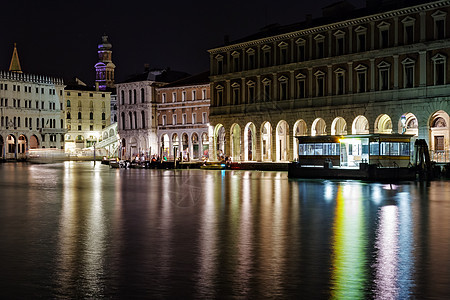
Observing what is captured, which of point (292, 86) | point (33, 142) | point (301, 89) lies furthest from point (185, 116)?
point (33, 142)

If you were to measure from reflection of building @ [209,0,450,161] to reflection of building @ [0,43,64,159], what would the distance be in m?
59.6

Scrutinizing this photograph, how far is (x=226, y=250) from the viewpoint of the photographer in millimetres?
11523

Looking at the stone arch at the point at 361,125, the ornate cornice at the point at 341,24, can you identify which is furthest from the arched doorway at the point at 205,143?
the stone arch at the point at 361,125

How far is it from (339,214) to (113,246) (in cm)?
790

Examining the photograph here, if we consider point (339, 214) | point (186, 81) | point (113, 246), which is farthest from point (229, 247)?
point (186, 81)

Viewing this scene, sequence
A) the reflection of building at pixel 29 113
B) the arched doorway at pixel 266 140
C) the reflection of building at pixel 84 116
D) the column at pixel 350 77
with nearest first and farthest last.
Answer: the column at pixel 350 77 → the arched doorway at pixel 266 140 → the reflection of building at pixel 29 113 → the reflection of building at pixel 84 116

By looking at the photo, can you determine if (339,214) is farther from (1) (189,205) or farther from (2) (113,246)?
(2) (113,246)

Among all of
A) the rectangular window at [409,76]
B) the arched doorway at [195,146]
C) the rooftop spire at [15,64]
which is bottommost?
the arched doorway at [195,146]

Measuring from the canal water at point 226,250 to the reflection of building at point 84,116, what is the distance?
368 ft

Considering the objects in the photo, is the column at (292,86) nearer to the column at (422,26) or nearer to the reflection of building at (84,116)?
the column at (422,26)

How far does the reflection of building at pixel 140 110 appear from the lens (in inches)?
3701

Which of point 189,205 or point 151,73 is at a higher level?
point 151,73

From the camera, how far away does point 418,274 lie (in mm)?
9320

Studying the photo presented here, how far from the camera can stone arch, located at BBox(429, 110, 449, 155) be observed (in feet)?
162
